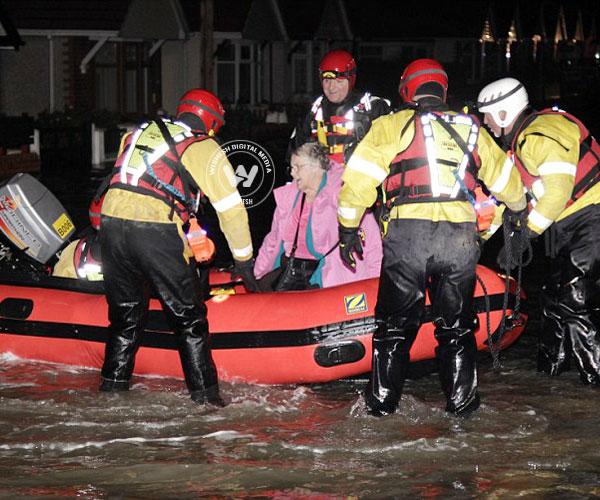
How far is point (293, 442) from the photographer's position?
5.61m

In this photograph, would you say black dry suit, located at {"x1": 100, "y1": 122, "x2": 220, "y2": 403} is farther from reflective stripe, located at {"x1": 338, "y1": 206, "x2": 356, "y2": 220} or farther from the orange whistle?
reflective stripe, located at {"x1": 338, "y1": 206, "x2": 356, "y2": 220}

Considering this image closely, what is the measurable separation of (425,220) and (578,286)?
137cm

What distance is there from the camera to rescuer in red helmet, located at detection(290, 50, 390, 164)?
8.52m

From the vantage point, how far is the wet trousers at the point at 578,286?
21.3ft

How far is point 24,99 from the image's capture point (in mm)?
24203

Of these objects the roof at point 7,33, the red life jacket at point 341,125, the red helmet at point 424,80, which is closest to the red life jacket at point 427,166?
the red helmet at point 424,80

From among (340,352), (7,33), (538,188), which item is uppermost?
(7,33)

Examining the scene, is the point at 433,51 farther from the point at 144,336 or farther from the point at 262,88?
the point at 144,336

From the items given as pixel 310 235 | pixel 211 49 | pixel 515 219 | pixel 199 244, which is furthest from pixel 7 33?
pixel 515 219

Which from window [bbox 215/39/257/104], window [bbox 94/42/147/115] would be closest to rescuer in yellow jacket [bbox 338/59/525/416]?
window [bbox 94/42/147/115]

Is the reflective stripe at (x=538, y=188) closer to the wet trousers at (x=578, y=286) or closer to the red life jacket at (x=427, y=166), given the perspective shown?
the wet trousers at (x=578, y=286)

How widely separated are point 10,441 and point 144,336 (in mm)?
1432

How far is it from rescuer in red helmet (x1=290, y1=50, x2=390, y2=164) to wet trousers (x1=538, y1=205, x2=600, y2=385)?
2.34m

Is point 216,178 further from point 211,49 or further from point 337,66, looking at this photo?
point 211,49
